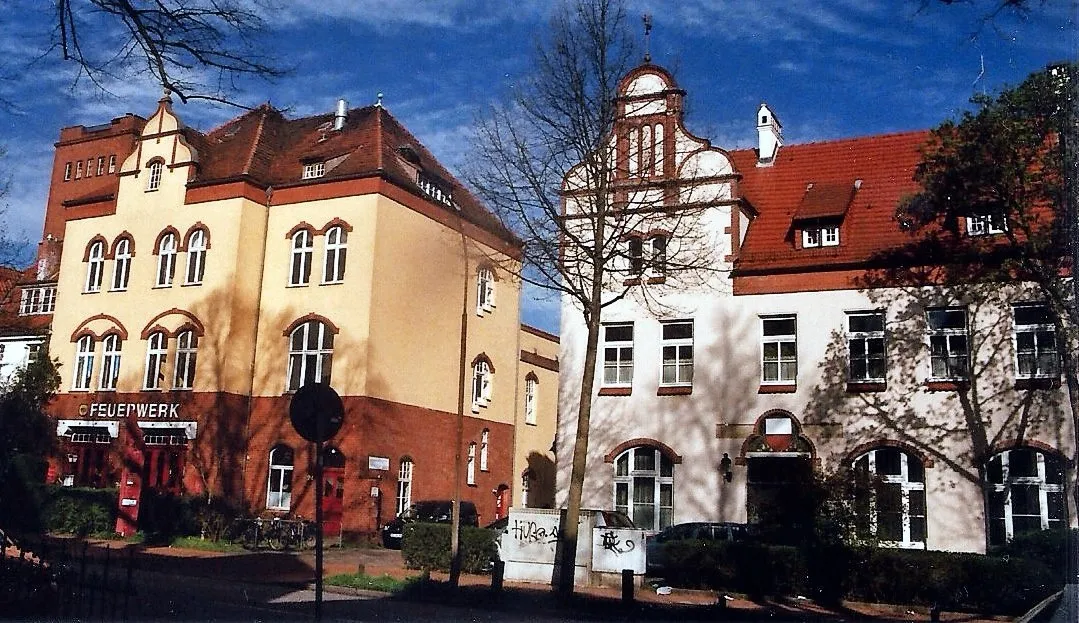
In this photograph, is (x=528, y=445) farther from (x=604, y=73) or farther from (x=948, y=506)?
(x=604, y=73)

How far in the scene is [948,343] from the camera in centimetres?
2180

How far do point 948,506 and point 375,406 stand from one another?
15482 millimetres

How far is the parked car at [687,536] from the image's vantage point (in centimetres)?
1966

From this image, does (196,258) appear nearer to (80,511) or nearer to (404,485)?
(80,511)

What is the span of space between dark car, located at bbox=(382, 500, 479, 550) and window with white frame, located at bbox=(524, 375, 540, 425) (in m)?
8.32

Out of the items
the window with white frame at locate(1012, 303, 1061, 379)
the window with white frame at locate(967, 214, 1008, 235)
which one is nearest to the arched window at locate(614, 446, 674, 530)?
the window with white frame at locate(1012, 303, 1061, 379)

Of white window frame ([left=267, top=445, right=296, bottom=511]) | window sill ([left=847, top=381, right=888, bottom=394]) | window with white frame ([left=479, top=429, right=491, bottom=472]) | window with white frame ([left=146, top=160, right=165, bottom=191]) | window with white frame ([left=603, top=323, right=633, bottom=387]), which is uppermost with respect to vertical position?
window with white frame ([left=146, top=160, right=165, bottom=191])

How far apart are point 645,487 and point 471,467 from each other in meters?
9.88

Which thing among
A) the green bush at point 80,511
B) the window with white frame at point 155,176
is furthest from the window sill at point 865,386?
the window with white frame at point 155,176

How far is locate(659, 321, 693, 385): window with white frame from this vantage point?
2419 cm

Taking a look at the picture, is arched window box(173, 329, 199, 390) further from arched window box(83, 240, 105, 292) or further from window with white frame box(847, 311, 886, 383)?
window with white frame box(847, 311, 886, 383)

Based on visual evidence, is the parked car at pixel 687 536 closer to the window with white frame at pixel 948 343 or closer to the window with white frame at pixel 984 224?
the window with white frame at pixel 948 343

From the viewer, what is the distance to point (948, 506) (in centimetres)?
2098

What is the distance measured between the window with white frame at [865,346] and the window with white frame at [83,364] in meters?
23.8
